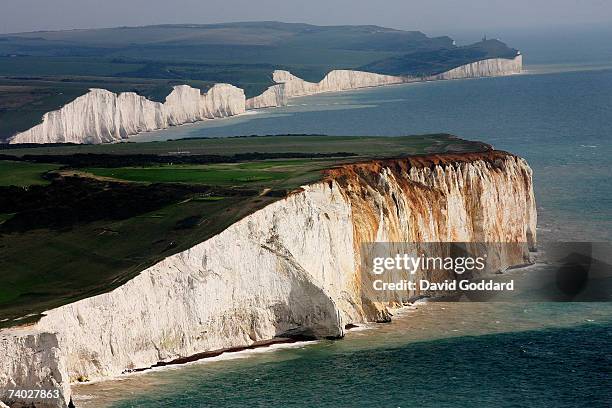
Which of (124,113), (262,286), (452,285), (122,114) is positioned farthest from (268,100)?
(262,286)

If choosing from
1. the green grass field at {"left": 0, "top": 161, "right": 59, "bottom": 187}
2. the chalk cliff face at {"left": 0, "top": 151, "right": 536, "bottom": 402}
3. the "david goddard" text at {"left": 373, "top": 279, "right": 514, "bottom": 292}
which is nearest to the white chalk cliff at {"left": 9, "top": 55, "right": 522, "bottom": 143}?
the green grass field at {"left": 0, "top": 161, "right": 59, "bottom": 187}

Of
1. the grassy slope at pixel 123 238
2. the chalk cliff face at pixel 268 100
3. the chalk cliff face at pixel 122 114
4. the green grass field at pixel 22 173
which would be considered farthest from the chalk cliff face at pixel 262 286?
the chalk cliff face at pixel 268 100

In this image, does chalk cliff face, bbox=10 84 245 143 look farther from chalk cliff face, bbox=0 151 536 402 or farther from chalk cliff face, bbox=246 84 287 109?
chalk cliff face, bbox=0 151 536 402

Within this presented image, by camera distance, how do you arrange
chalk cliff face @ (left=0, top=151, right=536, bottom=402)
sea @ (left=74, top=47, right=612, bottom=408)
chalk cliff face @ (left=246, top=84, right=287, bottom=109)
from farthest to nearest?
chalk cliff face @ (left=246, top=84, right=287, bottom=109) < chalk cliff face @ (left=0, top=151, right=536, bottom=402) < sea @ (left=74, top=47, right=612, bottom=408)

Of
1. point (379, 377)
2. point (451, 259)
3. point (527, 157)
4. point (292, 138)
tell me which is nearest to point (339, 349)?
point (379, 377)

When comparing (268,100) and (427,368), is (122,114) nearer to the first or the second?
(268,100)

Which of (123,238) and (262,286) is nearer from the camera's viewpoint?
(262,286)
